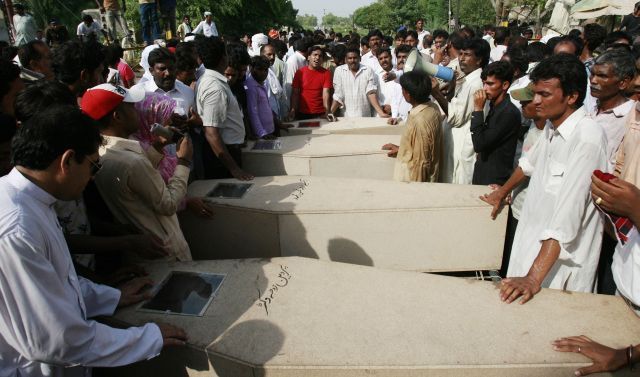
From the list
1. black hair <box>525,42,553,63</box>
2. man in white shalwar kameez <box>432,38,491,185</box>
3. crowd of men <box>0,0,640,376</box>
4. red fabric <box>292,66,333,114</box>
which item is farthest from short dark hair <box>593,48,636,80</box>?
red fabric <box>292,66,333,114</box>

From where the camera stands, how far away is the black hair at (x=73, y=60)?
9.05ft

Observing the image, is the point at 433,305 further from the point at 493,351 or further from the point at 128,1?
the point at 128,1

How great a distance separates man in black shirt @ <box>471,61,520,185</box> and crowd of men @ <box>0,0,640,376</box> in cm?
1

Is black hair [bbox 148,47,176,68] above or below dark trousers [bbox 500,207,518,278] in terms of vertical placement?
above

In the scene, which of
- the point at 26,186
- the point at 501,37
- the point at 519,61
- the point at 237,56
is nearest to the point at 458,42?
the point at 519,61

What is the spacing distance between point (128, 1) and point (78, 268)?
88.3 feet

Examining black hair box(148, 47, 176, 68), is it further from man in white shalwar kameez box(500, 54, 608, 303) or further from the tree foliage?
the tree foliage

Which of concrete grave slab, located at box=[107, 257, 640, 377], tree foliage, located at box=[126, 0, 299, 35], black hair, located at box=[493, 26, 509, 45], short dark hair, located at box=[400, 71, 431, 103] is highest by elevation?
tree foliage, located at box=[126, 0, 299, 35]

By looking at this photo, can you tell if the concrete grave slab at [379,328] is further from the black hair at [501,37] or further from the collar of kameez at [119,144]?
the black hair at [501,37]

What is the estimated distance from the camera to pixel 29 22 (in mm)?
9352

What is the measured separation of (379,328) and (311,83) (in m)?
4.55

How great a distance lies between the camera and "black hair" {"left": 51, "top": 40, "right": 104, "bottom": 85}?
2760 mm

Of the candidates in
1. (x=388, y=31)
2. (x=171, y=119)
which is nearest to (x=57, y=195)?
(x=171, y=119)

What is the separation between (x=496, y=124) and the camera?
3.03 metres
